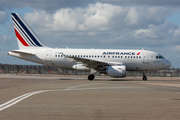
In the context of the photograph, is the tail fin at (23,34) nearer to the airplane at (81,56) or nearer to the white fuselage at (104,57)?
the airplane at (81,56)

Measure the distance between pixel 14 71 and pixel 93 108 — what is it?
45.5 metres

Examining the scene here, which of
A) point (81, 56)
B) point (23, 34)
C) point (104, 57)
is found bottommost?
point (104, 57)

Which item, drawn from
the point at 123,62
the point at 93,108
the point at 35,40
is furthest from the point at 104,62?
the point at 93,108

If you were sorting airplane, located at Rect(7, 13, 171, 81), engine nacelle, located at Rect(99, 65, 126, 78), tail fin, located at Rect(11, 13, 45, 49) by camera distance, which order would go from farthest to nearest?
tail fin, located at Rect(11, 13, 45, 49)
airplane, located at Rect(7, 13, 171, 81)
engine nacelle, located at Rect(99, 65, 126, 78)

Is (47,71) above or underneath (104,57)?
underneath

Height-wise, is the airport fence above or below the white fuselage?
below

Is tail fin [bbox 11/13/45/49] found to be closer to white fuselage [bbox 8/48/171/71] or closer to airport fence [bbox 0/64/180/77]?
white fuselage [bbox 8/48/171/71]

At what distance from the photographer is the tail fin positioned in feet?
106

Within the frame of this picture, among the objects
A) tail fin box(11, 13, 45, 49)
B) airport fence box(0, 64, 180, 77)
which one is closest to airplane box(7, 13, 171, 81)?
tail fin box(11, 13, 45, 49)

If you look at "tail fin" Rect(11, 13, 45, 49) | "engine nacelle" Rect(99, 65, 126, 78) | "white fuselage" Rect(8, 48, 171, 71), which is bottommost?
"engine nacelle" Rect(99, 65, 126, 78)

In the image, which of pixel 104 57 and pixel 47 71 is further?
pixel 47 71

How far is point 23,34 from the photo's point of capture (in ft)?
106

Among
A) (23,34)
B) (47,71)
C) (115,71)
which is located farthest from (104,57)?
(47,71)

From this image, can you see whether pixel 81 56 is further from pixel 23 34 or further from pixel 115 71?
pixel 23 34
